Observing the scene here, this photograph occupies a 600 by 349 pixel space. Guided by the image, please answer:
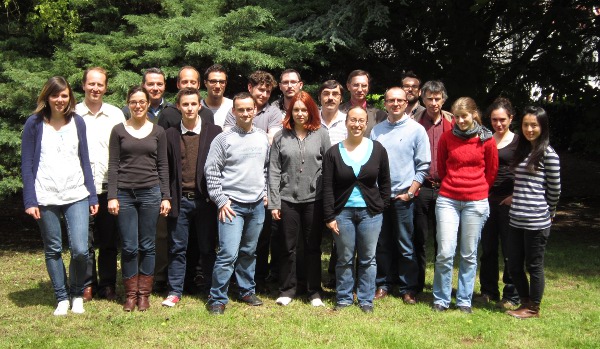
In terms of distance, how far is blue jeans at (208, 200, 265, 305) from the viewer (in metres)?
5.92

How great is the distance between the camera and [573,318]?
5.89 m

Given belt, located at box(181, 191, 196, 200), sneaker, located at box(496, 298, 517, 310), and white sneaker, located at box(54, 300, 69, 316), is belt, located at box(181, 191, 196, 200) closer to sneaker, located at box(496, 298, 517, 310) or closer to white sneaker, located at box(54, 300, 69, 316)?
white sneaker, located at box(54, 300, 69, 316)

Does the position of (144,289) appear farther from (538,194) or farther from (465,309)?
(538,194)

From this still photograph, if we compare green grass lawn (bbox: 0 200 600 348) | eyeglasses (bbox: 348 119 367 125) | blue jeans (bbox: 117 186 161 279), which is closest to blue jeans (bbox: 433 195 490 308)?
green grass lawn (bbox: 0 200 600 348)

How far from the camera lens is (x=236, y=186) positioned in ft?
19.4

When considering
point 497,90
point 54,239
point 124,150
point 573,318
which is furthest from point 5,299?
point 497,90

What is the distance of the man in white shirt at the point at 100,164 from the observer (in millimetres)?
6125

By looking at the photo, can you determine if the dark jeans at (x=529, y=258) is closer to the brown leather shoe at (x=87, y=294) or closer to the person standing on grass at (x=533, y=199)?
the person standing on grass at (x=533, y=199)

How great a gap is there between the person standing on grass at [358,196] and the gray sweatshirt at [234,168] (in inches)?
25.0

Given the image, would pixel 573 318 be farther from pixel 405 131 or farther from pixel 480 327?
pixel 405 131

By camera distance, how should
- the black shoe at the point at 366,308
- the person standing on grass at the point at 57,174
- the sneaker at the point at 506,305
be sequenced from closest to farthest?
the person standing on grass at the point at 57,174 < the black shoe at the point at 366,308 < the sneaker at the point at 506,305

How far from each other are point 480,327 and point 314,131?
2.26 m

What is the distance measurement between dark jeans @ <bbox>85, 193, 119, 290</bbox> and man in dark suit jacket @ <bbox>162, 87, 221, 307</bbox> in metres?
0.56

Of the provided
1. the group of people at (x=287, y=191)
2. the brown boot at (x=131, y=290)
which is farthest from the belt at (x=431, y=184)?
the brown boot at (x=131, y=290)
